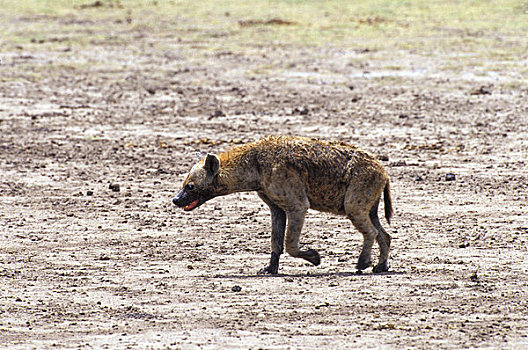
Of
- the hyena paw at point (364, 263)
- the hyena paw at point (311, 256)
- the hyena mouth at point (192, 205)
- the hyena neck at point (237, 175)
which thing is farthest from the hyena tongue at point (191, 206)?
the hyena paw at point (364, 263)

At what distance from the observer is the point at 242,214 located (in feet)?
32.0

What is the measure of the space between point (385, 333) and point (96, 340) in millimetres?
1729

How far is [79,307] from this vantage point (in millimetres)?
6812

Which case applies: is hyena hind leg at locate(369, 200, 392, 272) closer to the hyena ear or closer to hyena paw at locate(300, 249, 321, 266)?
hyena paw at locate(300, 249, 321, 266)

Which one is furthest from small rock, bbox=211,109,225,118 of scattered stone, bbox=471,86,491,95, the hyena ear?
the hyena ear

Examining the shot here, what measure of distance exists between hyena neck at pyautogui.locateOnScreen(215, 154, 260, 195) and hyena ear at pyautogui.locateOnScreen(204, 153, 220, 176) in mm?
65

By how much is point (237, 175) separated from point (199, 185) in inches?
11.9

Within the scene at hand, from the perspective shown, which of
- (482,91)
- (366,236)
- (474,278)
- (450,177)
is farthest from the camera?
(482,91)

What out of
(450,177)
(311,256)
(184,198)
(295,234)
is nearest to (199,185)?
(184,198)

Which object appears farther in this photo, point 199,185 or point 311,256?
point 199,185

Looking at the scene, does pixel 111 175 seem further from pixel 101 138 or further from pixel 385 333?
pixel 385 333

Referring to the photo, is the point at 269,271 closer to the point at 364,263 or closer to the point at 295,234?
A: the point at 295,234

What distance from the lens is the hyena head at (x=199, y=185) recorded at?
25.3ft

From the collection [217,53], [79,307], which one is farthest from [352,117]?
[79,307]
